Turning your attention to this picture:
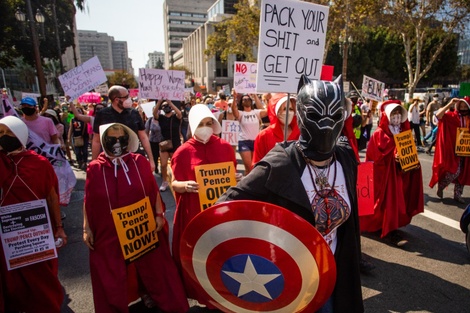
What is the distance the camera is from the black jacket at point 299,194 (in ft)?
5.20

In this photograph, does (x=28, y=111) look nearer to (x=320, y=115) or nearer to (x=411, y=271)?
(x=320, y=115)

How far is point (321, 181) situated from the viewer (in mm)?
1764

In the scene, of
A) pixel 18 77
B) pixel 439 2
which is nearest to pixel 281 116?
pixel 439 2

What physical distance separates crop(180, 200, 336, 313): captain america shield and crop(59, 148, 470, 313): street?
2.18 m

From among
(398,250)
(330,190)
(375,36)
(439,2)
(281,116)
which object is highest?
(375,36)

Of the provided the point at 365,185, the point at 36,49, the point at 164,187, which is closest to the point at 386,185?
the point at 365,185

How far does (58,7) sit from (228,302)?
40385mm

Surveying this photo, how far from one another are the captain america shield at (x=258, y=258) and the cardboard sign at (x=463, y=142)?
584cm

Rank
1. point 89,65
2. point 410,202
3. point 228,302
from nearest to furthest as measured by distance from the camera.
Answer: point 228,302, point 410,202, point 89,65

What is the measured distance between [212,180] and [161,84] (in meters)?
4.26

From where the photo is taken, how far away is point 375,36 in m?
47.3

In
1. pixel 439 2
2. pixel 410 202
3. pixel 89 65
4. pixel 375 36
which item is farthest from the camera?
pixel 375 36

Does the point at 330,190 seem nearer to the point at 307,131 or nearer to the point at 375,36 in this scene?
the point at 307,131

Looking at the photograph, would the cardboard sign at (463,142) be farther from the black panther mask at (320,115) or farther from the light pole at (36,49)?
the light pole at (36,49)
